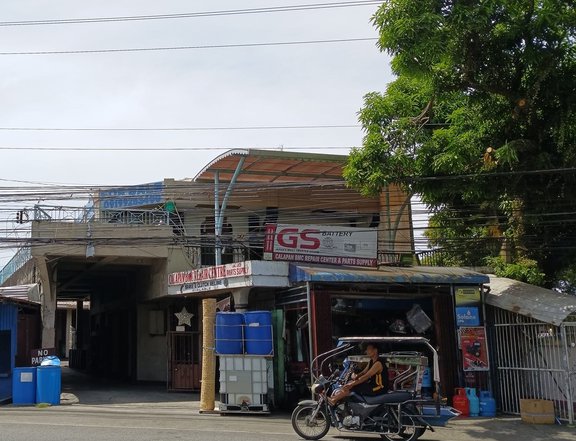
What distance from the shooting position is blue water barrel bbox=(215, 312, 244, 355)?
50.9 ft

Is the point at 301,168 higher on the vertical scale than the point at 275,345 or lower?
higher

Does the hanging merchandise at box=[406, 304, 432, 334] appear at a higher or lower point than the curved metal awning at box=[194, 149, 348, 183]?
lower

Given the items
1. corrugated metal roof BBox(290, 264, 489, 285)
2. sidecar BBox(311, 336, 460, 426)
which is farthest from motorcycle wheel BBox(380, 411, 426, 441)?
corrugated metal roof BBox(290, 264, 489, 285)

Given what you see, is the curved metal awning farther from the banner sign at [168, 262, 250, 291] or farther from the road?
the road

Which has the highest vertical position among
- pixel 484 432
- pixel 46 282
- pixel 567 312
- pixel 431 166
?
pixel 431 166

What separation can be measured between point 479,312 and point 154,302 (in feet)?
47.1

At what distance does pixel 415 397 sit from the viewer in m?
11.2

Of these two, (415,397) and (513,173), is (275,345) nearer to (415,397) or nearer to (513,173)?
(415,397)

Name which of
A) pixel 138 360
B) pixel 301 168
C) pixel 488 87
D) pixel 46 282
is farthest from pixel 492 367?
pixel 138 360

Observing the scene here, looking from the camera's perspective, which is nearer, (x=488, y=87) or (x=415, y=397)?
(x=415, y=397)

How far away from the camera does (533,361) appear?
48.6 ft

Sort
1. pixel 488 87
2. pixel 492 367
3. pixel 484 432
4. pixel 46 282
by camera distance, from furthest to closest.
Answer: pixel 46 282
pixel 492 367
pixel 488 87
pixel 484 432

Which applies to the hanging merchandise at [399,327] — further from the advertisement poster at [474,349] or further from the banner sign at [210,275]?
the banner sign at [210,275]

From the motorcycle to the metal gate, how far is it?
3.96m
